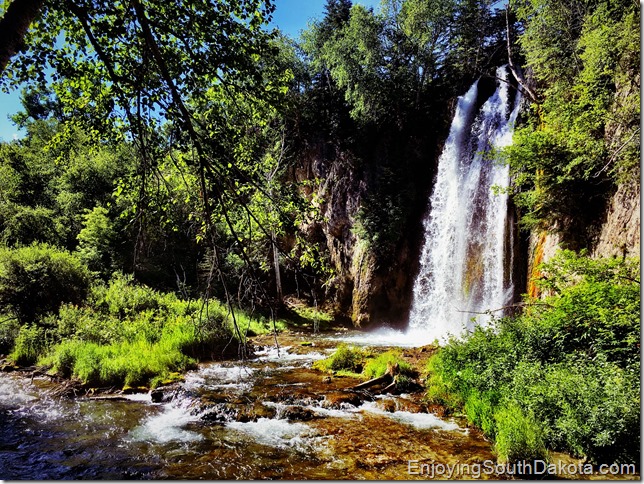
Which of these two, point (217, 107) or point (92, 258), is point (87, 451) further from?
point (92, 258)

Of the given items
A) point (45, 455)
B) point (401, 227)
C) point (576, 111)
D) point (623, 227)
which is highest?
point (576, 111)

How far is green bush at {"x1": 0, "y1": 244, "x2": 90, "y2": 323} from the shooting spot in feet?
39.2

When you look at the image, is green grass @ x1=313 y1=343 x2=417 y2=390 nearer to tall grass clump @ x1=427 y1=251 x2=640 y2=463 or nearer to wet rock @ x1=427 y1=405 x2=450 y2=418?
tall grass clump @ x1=427 y1=251 x2=640 y2=463

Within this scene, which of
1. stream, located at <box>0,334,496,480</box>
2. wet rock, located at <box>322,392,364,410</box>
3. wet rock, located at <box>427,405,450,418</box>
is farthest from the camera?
wet rock, located at <box>322,392,364,410</box>

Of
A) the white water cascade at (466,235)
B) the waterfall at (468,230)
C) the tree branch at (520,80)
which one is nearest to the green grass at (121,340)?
the white water cascade at (466,235)

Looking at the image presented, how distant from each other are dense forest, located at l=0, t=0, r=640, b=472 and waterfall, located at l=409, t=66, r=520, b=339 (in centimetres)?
95

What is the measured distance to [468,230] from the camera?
16297 mm

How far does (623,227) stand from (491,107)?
12162 millimetres

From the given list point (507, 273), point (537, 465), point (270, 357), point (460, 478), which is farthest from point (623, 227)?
point (270, 357)

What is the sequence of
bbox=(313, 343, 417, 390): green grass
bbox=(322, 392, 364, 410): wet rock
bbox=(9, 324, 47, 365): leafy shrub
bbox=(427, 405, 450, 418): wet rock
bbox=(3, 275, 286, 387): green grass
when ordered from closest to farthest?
bbox=(427, 405, 450, 418): wet rock
bbox=(322, 392, 364, 410): wet rock
bbox=(313, 343, 417, 390): green grass
bbox=(3, 275, 286, 387): green grass
bbox=(9, 324, 47, 365): leafy shrub

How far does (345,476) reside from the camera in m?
4.83

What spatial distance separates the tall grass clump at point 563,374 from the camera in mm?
4453

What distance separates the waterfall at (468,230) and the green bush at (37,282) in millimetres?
14674

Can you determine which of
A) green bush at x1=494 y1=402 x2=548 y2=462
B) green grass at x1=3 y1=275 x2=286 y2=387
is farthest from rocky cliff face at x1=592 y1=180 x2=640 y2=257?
green grass at x1=3 y1=275 x2=286 y2=387
